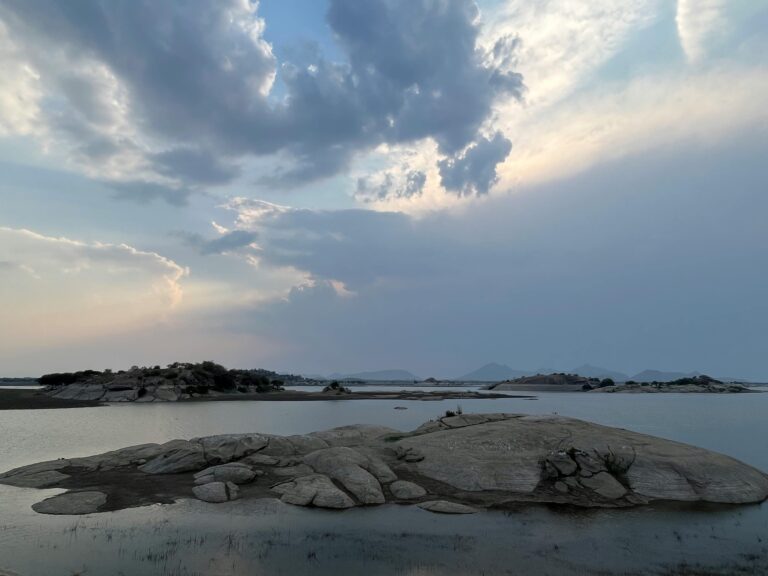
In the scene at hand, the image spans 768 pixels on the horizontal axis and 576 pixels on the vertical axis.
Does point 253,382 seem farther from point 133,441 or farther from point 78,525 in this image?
point 78,525

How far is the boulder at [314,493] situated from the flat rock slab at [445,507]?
3560 mm

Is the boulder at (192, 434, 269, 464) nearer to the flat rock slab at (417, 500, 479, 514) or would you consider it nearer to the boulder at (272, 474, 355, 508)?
the boulder at (272, 474, 355, 508)

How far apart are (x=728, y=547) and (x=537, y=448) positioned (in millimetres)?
10824

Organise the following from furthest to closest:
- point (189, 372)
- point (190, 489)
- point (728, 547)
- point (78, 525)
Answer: point (189, 372)
point (190, 489)
point (78, 525)
point (728, 547)

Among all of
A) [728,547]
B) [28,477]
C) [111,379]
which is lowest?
[728,547]

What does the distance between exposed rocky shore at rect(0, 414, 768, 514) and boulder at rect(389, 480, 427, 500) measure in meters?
0.06

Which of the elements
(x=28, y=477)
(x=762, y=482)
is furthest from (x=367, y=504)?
(x=762, y=482)

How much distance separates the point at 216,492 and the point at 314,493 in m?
4.90

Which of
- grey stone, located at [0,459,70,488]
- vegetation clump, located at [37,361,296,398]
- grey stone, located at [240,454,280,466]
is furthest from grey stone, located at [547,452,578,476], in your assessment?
vegetation clump, located at [37,361,296,398]

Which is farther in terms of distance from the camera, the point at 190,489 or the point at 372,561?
the point at 190,489

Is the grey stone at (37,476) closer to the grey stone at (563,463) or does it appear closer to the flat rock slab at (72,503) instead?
the flat rock slab at (72,503)

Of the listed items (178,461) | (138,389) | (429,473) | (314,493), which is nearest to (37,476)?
(178,461)

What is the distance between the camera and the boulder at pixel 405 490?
81.5 feet

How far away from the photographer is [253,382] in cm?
15975
